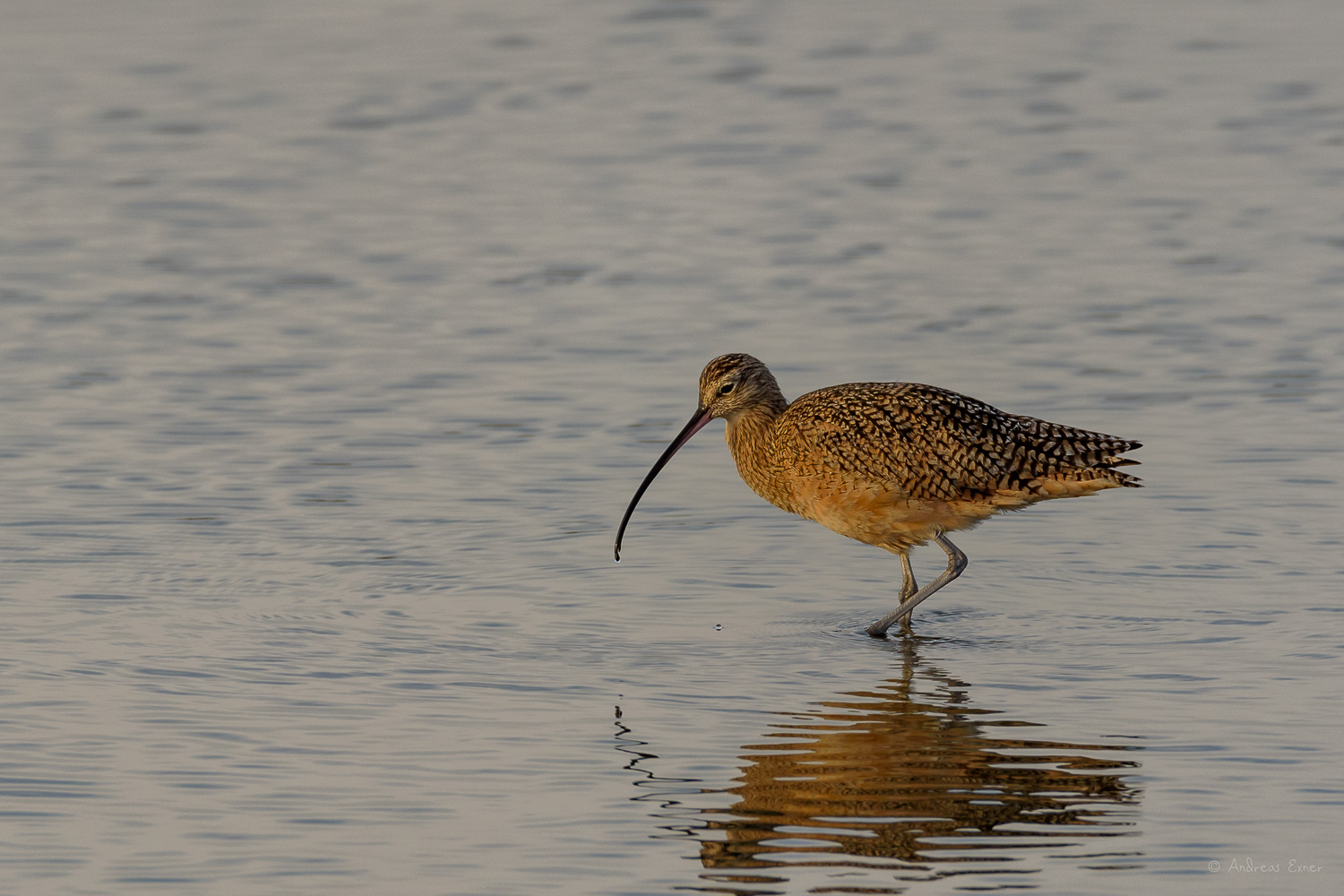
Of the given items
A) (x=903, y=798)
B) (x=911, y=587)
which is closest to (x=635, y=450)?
(x=911, y=587)

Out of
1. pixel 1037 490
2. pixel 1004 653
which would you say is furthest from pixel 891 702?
pixel 1037 490

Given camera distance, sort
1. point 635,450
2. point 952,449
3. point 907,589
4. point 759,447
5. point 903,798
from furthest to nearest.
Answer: point 635,450 → point 759,447 → point 907,589 → point 952,449 → point 903,798

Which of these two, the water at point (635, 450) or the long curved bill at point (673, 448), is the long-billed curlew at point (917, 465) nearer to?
the long curved bill at point (673, 448)

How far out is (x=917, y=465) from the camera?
1015cm

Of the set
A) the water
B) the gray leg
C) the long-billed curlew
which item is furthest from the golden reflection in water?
the long-billed curlew

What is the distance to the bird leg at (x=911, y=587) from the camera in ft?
32.5

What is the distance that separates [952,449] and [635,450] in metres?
2.85

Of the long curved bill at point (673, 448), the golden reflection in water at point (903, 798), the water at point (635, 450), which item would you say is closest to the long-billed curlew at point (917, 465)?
the long curved bill at point (673, 448)

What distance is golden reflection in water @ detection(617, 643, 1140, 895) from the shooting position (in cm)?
711

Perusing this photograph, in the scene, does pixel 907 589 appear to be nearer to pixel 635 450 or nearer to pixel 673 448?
pixel 673 448

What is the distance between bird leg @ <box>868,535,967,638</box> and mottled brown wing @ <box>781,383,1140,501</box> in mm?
322

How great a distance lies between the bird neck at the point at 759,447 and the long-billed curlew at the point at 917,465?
0.05 metres

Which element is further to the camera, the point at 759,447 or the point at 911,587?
the point at 759,447

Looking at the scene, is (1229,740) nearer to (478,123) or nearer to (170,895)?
(170,895)
